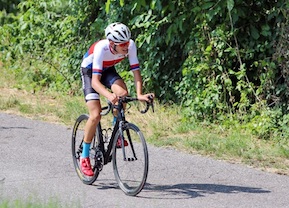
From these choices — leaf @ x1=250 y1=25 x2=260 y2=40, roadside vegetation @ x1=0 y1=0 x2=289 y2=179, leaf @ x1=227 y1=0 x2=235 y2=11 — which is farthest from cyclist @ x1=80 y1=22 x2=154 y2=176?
leaf @ x1=250 y1=25 x2=260 y2=40

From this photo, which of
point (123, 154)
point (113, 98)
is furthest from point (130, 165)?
point (113, 98)

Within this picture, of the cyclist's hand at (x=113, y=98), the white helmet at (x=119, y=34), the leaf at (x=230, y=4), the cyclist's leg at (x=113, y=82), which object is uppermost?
the leaf at (x=230, y=4)

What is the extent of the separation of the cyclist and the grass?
1.92 m

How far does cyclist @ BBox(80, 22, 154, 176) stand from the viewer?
7.89 meters

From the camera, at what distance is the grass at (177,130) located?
9492mm

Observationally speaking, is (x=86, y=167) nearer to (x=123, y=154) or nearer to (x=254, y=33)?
(x=123, y=154)

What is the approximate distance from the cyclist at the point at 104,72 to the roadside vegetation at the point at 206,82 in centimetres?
192

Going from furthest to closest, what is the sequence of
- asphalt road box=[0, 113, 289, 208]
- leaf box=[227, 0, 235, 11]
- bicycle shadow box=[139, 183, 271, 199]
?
leaf box=[227, 0, 235, 11], bicycle shadow box=[139, 183, 271, 199], asphalt road box=[0, 113, 289, 208]

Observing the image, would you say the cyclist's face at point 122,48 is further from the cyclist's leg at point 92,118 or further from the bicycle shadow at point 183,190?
the bicycle shadow at point 183,190

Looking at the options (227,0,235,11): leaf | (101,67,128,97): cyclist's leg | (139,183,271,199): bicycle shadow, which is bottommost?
(139,183,271,199): bicycle shadow

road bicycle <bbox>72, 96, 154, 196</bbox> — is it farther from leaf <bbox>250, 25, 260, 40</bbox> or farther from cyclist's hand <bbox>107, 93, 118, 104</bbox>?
leaf <bbox>250, 25, 260, 40</bbox>

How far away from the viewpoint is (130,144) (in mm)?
7895

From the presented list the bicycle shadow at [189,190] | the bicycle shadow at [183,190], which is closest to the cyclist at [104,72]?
the bicycle shadow at [183,190]

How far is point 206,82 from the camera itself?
455 inches
